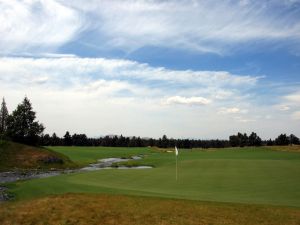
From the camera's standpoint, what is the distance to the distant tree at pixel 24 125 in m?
70.7

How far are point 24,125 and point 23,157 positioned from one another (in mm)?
9754

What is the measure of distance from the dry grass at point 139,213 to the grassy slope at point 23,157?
39.2m

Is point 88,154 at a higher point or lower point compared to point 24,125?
lower

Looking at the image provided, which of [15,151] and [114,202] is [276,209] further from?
[15,151]

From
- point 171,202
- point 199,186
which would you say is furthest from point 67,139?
point 171,202

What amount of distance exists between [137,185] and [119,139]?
15458cm

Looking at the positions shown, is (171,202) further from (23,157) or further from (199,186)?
(23,157)

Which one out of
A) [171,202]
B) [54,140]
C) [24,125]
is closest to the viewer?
[171,202]

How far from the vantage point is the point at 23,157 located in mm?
63281

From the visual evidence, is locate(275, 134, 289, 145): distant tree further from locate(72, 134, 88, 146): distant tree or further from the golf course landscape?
the golf course landscape

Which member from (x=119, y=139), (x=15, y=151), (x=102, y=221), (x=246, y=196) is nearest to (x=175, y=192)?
(x=246, y=196)

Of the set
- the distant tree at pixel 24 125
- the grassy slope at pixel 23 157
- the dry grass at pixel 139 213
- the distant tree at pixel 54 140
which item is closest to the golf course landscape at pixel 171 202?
the dry grass at pixel 139 213

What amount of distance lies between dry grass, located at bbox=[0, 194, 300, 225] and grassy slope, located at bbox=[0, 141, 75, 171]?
3924cm

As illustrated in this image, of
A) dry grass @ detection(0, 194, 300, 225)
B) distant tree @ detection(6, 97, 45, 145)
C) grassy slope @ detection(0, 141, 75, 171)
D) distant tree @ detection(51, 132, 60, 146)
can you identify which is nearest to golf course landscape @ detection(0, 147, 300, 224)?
dry grass @ detection(0, 194, 300, 225)
